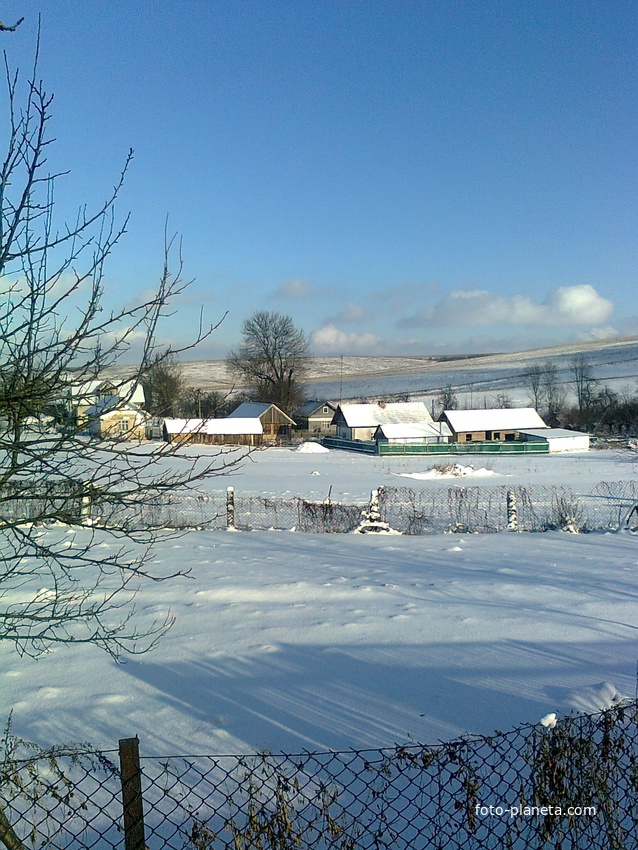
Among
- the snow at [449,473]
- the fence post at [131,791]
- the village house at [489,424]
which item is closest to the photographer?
the fence post at [131,791]

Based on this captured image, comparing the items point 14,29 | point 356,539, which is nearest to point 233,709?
point 14,29

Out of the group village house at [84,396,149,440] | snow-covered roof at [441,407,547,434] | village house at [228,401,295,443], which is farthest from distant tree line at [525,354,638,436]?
village house at [84,396,149,440]

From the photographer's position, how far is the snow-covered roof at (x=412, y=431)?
185 feet

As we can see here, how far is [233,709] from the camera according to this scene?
554 cm

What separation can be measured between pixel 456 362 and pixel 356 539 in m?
107

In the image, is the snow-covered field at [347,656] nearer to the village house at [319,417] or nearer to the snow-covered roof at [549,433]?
the snow-covered roof at [549,433]

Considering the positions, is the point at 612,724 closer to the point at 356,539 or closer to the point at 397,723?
the point at 397,723

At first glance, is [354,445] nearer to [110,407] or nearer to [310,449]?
[310,449]

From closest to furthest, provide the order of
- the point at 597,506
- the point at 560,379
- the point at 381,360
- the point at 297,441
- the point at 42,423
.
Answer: the point at 42,423, the point at 597,506, the point at 297,441, the point at 560,379, the point at 381,360

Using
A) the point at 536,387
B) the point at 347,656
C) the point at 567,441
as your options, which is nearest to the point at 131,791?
the point at 347,656

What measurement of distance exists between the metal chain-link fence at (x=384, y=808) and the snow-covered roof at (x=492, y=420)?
5474 cm

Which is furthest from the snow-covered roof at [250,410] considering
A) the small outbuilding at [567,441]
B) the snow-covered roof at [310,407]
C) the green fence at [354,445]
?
the small outbuilding at [567,441]

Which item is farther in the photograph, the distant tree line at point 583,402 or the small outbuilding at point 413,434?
the small outbuilding at point 413,434

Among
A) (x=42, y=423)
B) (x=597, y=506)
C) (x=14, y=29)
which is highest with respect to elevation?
(x=14, y=29)
